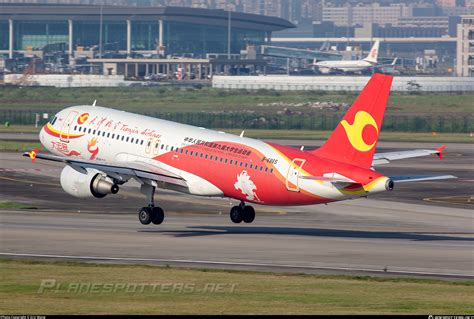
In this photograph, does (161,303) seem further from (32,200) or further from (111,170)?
(32,200)

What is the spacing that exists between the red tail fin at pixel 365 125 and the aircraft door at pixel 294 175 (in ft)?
6.64

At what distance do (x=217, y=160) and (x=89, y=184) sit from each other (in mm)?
7487

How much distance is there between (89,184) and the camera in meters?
66.2

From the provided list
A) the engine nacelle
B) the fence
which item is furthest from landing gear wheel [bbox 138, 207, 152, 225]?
the fence

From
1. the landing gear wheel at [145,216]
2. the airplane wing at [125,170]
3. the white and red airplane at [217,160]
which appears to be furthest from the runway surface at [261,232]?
the airplane wing at [125,170]

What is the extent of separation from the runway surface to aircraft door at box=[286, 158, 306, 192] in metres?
3.08

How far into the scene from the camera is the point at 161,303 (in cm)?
4147

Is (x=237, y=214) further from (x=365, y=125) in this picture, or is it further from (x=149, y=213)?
(x=365, y=125)

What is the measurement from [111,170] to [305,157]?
1119 centimetres

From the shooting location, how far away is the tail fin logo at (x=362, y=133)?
198ft

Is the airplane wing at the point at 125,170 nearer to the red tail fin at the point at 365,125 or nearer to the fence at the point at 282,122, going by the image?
the red tail fin at the point at 365,125

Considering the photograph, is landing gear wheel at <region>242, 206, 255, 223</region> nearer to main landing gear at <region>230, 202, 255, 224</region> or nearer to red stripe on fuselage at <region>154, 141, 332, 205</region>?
main landing gear at <region>230, 202, 255, 224</region>

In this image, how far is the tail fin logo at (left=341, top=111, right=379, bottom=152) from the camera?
198ft

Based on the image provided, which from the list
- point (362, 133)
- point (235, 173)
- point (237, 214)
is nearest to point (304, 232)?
point (237, 214)
